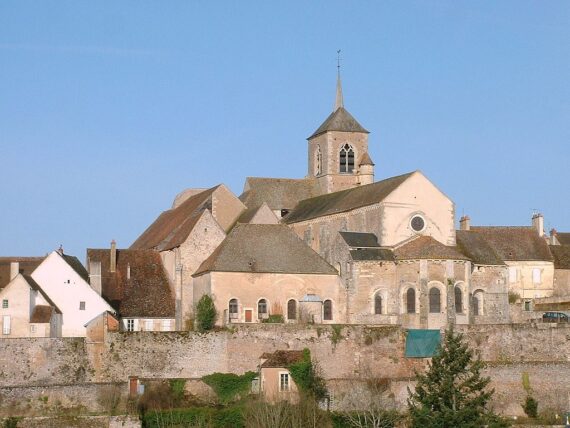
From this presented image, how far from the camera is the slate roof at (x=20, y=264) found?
6688cm

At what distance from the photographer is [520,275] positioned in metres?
78.4

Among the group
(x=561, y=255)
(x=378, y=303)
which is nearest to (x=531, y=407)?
(x=378, y=303)

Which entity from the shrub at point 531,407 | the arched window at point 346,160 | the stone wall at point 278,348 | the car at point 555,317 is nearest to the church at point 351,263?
the car at point 555,317

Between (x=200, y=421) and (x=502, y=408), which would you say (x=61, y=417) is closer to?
(x=200, y=421)

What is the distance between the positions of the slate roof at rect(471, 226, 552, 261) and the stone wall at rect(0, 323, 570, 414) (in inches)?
597

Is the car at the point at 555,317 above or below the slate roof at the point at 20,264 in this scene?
below

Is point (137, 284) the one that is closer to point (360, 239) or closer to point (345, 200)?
point (360, 239)

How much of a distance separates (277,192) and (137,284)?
1849 cm

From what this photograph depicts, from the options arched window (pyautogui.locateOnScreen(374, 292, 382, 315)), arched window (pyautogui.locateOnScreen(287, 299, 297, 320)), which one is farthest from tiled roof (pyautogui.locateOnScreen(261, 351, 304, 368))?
arched window (pyautogui.locateOnScreen(374, 292, 382, 315))

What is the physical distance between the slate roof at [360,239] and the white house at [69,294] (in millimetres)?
12910

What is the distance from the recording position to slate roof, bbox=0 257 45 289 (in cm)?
6688

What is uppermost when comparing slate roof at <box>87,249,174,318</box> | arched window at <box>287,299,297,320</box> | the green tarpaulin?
slate roof at <box>87,249,174,318</box>

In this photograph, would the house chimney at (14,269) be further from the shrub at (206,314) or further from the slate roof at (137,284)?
the shrub at (206,314)

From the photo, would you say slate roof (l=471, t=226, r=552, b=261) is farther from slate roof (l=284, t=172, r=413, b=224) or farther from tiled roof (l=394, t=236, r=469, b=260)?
tiled roof (l=394, t=236, r=469, b=260)
